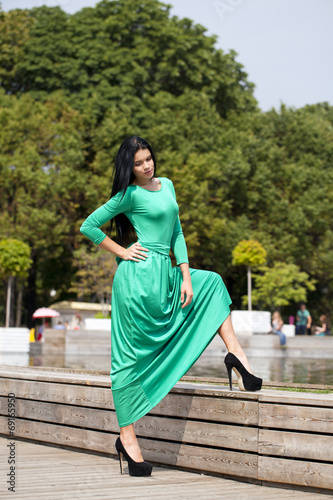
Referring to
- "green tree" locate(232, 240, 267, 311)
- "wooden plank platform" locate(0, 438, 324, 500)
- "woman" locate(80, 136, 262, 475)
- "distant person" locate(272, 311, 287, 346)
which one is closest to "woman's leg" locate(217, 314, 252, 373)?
"woman" locate(80, 136, 262, 475)

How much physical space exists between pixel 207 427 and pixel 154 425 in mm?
520

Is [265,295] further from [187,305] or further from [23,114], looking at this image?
[187,305]

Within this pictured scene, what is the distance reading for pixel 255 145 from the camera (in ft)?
133

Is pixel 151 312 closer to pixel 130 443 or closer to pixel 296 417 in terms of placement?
pixel 130 443

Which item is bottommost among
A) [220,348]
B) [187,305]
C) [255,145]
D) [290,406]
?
[220,348]

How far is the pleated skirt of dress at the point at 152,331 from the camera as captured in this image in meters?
4.89

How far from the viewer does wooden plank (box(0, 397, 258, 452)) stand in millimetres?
4766

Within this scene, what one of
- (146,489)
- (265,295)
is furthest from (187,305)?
(265,295)

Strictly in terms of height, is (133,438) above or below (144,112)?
below

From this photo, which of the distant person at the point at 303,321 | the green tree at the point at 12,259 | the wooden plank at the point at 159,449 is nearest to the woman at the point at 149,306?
the wooden plank at the point at 159,449

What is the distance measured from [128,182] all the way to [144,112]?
3397 centimetres

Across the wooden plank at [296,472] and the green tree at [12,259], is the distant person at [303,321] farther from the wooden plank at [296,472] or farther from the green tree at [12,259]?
the wooden plank at [296,472]

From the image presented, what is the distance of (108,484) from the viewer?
15.1 feet

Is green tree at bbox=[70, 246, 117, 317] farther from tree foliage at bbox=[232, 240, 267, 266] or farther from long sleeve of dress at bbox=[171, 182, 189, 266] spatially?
long sleeve of dress at bbox=[171, 182, 189, 266]
